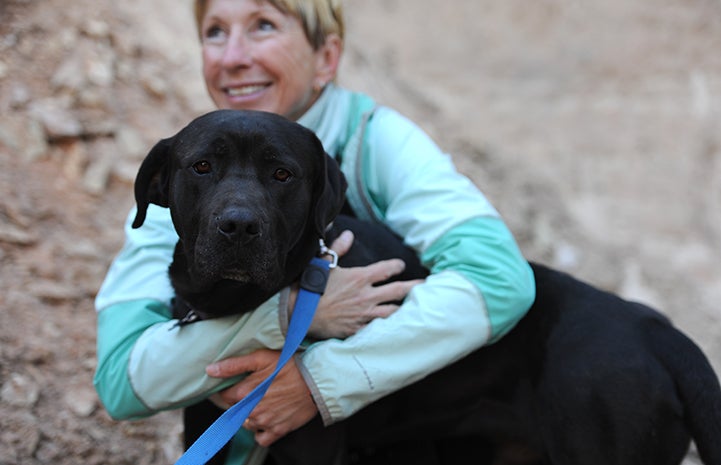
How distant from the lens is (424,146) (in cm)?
293

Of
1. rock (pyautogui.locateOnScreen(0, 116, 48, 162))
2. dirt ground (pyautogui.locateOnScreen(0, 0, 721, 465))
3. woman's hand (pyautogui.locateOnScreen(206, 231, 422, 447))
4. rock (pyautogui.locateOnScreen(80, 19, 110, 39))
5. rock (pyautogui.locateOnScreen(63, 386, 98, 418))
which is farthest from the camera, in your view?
rock (pyautogui.locateOnScreen(80, 19, 110, 39))

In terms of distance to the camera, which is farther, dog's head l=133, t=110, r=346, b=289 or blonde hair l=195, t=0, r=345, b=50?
blonde hair l=195, t=0, r=345, b=50

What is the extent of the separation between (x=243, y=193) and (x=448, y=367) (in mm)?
975

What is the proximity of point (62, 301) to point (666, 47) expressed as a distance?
7327mm

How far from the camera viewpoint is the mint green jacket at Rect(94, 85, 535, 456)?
2.48m

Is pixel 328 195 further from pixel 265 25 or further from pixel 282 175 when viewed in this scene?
pixel 265 25

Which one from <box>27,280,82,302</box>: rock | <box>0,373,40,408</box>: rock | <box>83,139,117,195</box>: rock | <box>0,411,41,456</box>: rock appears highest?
<box>83,139,117,195</box>: rock

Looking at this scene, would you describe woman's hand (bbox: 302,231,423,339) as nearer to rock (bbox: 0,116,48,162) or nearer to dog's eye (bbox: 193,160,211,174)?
dog's eye (bbox: 193,160,211,174)

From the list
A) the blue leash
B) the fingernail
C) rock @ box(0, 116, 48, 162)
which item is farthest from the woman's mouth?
rock @ box(0, 116, 48, 162)

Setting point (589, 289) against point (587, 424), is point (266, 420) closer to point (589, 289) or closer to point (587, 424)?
point (587, 424)

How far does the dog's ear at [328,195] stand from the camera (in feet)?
8.00

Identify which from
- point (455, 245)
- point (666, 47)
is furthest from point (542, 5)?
point (455, 245)

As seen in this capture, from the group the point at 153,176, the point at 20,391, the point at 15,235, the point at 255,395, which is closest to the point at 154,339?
the point at 255,395

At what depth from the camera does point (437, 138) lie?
5.84 metres
